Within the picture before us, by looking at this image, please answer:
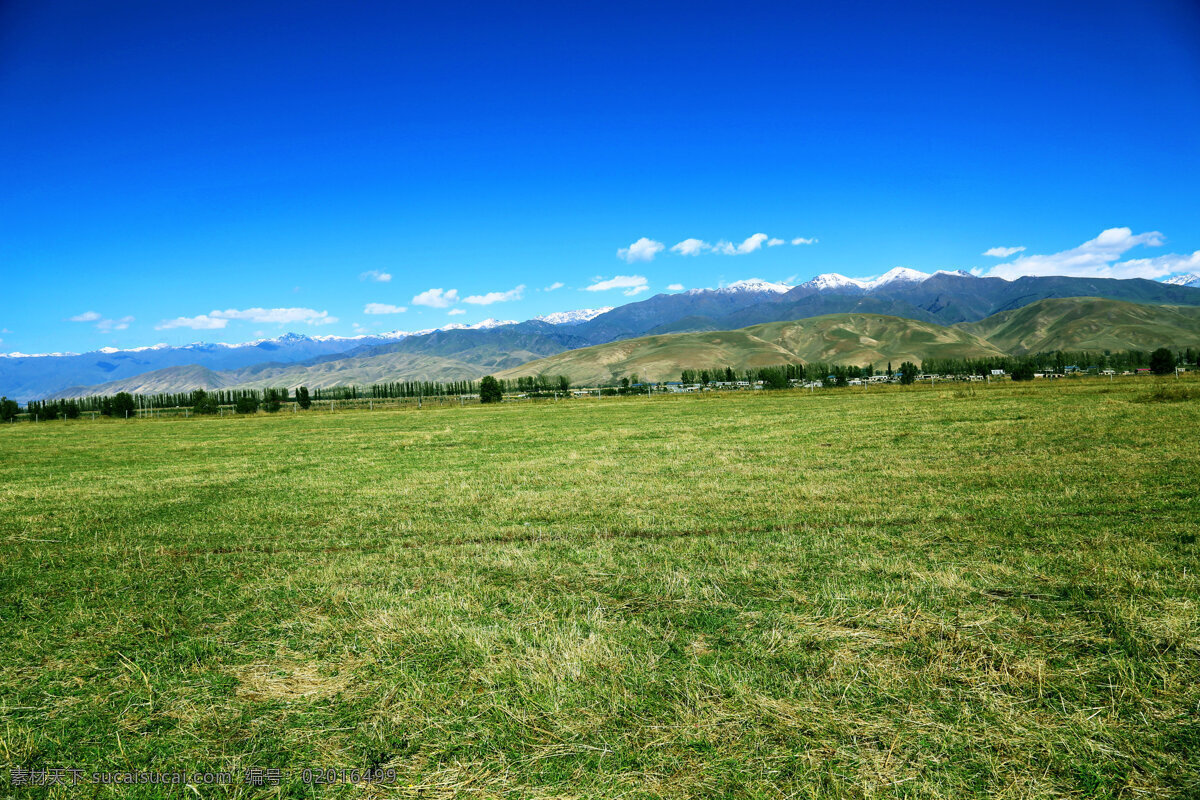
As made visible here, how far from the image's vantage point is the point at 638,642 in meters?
5.61

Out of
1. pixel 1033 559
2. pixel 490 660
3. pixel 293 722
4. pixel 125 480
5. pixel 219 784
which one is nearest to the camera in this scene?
pixel 219 784

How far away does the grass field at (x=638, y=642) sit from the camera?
3.93 meters

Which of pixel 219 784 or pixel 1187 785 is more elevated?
pixel 219 784

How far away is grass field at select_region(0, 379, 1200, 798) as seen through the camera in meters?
3.93

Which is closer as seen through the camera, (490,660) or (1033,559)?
(490,660)

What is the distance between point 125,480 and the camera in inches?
766

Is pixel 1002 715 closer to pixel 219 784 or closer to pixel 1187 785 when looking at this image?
pixel 1187 785

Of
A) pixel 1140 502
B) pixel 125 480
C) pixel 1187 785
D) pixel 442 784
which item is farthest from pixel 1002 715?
pixel 125 480

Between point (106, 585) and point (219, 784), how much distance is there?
6.23m

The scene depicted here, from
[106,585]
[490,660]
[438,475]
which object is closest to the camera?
[490,660]

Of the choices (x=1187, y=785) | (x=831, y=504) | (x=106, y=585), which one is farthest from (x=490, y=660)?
(x=831, y=504)

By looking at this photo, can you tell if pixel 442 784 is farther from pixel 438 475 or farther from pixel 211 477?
pixel 211 477

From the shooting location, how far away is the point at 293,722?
449cm

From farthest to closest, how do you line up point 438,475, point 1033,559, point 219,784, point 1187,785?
point 438,475, point 1033,559, point 219,784, point 1187,785
